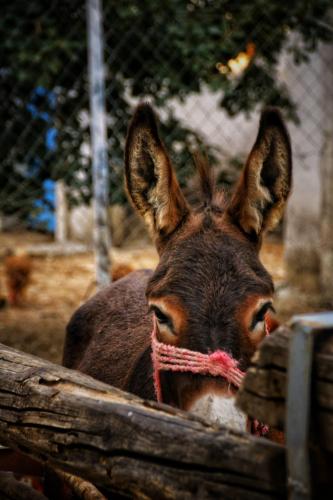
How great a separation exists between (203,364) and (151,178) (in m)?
1.09

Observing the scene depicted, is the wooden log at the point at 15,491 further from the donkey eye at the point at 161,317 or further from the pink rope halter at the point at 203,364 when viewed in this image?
the donkey eye at the point at 161,317

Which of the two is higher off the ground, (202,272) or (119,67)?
(119,67)

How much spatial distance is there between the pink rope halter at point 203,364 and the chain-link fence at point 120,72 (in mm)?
3719

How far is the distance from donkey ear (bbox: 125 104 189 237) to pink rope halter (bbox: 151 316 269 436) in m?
0.67

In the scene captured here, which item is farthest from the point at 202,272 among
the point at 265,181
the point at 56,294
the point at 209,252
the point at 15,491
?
the point at 56,294

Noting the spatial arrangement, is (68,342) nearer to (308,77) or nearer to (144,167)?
(144,167)

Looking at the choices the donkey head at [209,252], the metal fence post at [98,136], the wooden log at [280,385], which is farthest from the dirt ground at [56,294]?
the wooden log at [280,385]

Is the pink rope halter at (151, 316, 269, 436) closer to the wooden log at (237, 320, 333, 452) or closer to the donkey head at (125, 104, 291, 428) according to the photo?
the donkey head at (125, 104, 291, 428)

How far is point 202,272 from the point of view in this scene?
228 centimetres

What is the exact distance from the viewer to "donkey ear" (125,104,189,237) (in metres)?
2.67

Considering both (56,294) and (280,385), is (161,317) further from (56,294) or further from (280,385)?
(56,294)

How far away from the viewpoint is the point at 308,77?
25.7 feet

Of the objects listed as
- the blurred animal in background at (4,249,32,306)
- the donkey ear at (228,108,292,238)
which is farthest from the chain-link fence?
the donkey ear at (228,108,292,238)

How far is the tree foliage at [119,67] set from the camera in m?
5.73
